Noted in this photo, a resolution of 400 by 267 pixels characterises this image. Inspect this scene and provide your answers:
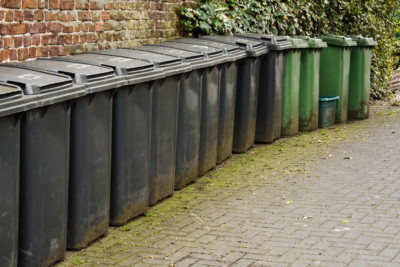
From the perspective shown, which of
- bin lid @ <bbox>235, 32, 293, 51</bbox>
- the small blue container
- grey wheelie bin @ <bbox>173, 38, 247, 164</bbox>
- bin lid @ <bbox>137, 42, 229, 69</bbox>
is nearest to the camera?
bin lid @ <bbox>137, 42, 229, 69</bbox>

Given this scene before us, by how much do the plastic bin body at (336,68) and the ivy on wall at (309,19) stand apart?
0.99 metres

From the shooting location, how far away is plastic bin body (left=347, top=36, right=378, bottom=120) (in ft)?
38.9

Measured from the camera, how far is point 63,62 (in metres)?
5.82

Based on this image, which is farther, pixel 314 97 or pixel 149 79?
pixel 314 97

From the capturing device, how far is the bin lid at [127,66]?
5.89m

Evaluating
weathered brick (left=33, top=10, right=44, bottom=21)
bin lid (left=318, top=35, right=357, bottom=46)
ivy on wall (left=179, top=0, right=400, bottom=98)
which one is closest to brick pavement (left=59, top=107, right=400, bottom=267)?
weathered brick (left=33, top=10, right=44, bottom=21)

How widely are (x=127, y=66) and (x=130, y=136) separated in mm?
534

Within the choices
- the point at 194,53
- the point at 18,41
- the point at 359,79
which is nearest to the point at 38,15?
the point at 18,41

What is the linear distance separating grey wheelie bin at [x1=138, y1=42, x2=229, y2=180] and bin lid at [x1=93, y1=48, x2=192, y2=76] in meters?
0.27

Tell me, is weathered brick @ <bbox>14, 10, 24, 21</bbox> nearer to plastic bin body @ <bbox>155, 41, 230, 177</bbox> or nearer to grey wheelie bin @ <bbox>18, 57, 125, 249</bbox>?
grey wheelie bin @ <bbox>18, 57, 125, 249</bbox>

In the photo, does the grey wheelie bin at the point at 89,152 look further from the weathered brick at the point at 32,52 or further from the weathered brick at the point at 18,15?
the weathered brick at the point at 32,52

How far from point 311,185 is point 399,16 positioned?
379 inches

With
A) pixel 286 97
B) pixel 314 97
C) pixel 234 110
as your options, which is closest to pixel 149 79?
pixel 234 110

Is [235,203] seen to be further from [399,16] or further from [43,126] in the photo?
[399,16]
